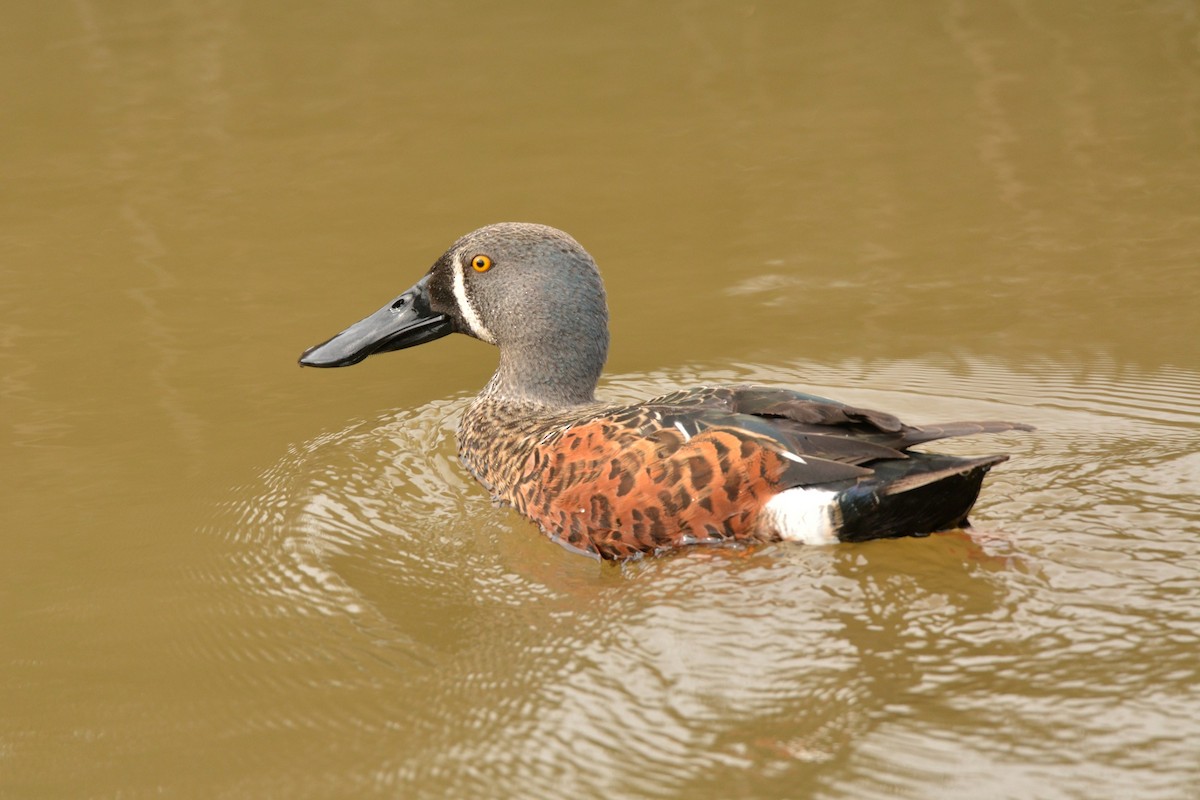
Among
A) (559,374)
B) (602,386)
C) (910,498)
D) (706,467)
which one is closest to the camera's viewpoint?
(910,498)

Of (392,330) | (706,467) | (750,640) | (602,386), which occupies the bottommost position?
(750,640)

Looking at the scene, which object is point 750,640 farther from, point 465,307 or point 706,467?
point 465,307

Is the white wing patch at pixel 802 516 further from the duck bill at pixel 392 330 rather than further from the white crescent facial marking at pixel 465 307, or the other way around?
the duck bill at pixel 392 330

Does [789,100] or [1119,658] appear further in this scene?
[789,100]

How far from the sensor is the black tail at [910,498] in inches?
178

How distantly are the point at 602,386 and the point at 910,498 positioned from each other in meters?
2.14

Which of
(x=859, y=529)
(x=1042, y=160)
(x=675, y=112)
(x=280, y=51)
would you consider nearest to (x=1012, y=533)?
(x=859, y=529)

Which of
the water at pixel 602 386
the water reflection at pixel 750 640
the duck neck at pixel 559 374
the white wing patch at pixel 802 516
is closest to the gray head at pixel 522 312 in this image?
the duck neck at pixel 559 374

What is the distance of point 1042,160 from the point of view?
8.43m

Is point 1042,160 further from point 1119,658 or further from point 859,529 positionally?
point 1119,658

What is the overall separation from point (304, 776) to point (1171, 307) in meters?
4.62

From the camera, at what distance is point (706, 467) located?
15.6 feet

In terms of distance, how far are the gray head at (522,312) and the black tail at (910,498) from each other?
5.29ft

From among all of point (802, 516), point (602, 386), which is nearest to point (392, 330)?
point (602, 386)
